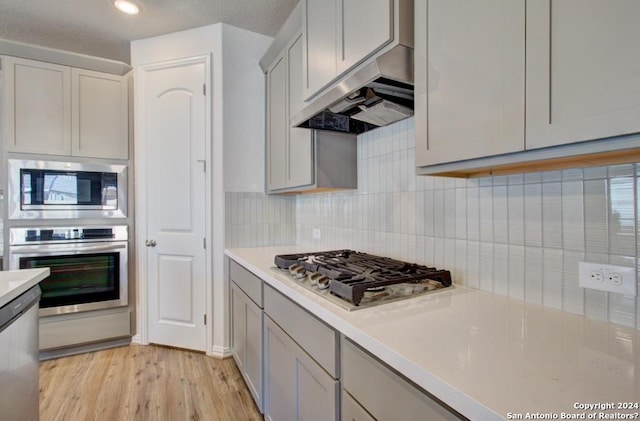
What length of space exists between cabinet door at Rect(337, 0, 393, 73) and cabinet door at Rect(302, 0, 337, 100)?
0.06 meters

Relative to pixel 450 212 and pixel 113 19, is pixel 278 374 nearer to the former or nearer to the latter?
pixel 450 212

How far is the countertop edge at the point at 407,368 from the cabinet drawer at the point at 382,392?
31 mm

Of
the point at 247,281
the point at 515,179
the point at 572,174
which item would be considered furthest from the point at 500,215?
the point at 247,281

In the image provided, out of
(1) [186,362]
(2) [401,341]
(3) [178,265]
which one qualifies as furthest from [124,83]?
(2) [401,341]

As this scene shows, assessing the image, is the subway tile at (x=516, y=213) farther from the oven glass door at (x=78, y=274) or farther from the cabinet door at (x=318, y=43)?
the oven glass door at (x=78, y=274)

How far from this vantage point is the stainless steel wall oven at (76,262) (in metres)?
2.45

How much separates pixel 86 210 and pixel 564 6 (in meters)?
3.20

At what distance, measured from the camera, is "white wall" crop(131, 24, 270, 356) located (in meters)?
2.51

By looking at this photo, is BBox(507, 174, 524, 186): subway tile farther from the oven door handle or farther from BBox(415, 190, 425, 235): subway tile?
the oven door handle

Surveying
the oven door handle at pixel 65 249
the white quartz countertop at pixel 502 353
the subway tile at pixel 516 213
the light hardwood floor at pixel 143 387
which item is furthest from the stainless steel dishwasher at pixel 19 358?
the subway tile at pixel 516 213

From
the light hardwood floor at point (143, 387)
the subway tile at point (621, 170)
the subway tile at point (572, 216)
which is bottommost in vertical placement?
the light hardwood floor at point (143, 387)

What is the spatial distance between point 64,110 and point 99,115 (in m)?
0.24

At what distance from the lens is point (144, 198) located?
2648 mm

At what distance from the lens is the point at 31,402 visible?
132 cm
